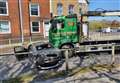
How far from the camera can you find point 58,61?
9.98 m

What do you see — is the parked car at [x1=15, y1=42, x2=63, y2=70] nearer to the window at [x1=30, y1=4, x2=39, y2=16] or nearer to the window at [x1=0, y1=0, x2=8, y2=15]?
the window at [x1=0, y1=0, x2=8, y2=15]

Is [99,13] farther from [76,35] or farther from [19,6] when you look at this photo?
[19,6]

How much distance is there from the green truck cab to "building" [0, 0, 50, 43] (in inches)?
446

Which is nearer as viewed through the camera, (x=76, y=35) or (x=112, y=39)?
(x=76, y=35)

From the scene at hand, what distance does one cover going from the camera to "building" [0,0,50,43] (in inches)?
903

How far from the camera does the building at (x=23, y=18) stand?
2294cm

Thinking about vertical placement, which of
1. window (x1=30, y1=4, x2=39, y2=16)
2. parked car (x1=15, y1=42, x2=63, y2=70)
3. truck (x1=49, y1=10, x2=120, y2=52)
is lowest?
parked car (x1=15, y1=42, x2=63, y2=70)

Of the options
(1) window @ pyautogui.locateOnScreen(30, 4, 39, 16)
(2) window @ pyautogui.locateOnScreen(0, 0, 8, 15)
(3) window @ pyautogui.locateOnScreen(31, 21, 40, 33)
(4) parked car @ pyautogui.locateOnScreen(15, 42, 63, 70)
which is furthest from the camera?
(3) window @ pyautogui.locateOnScreen(31, 21, 40, 33)

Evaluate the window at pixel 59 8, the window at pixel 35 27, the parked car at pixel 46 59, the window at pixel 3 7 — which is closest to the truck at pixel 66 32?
the parked car at pixel 46 59

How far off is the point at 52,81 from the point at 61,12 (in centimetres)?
2162

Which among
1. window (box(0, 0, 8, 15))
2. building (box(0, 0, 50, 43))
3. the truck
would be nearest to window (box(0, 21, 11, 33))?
building (box(0, 0, 50, 43))

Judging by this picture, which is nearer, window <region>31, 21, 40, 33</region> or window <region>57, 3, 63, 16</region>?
window <region>31, 21, 40, 33</region>

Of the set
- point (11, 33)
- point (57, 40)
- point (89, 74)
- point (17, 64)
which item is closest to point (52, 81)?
point (89, 74)

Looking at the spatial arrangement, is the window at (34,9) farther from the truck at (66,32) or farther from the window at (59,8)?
the truck at (66,32)
